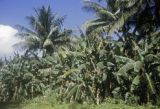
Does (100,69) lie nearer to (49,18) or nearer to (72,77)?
(72,77)

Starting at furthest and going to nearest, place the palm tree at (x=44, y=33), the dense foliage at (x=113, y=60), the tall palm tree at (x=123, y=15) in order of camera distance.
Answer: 1. the palm tree at (x=44, y=33)
2. the tall palm tree at (x=123, y=15)
3. the dense foliage at (x=113, y=60)

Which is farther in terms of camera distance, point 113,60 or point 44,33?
A: point 44,33

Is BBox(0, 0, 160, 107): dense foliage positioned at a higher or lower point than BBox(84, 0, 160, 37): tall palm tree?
lower

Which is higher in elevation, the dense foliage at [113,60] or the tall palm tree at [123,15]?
the tall palm tree at [123,15]

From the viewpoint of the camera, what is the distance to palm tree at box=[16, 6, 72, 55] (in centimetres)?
3409

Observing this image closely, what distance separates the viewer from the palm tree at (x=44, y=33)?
34.1m

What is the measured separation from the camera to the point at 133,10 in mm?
23141

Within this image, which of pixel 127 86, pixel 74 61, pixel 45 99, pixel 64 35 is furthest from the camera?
pixel 64 35

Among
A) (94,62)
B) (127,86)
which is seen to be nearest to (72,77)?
(94,62)

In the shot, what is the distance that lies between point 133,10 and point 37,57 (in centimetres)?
1328

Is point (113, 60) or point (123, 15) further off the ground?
point (123, 15)

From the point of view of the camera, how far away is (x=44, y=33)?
34406mm

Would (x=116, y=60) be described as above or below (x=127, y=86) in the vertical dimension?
above

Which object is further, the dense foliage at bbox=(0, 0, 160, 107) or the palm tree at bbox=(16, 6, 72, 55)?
the palm tree at bbox=(16, 6, 72, 55)
